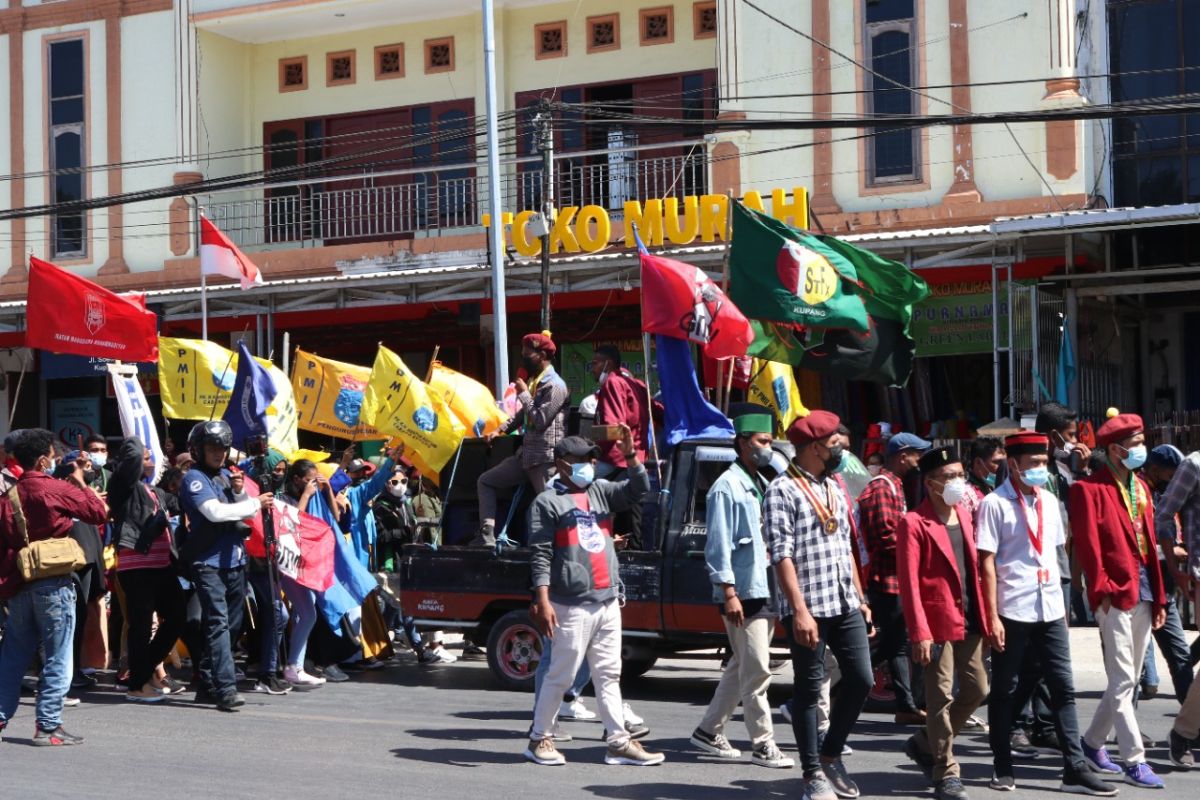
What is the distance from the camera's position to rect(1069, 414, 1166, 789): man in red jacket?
26.2ft

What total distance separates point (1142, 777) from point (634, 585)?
374 cm

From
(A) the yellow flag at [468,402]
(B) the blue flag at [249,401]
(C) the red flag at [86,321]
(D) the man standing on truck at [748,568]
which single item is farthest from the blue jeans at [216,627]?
(C) the red flag at [86,321]

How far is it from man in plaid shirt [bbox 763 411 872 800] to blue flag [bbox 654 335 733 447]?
153 inches

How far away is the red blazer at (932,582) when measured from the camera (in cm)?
760

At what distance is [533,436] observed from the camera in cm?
1172

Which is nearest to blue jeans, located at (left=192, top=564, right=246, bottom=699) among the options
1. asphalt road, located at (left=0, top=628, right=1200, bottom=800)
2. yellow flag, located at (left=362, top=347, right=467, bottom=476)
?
asphalt road, located at (left=0, top=628, right=1200, bottom=800)

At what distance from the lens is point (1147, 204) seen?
1905 centimetres

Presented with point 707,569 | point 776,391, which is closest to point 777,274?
point 776,391

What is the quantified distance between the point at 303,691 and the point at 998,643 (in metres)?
5.71

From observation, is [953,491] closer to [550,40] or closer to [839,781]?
[839,781]

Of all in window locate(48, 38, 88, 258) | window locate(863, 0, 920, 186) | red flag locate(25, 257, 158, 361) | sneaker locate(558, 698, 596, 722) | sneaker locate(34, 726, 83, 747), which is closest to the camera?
sneaker locate(34, 726, 83, 747)

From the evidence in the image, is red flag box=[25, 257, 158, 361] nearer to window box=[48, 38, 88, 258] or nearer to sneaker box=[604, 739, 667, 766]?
sneaker box=[604, 739, 667, 766]

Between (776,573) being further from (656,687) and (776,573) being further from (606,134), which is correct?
(606,134)

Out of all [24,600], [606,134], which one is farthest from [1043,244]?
[24,600]
